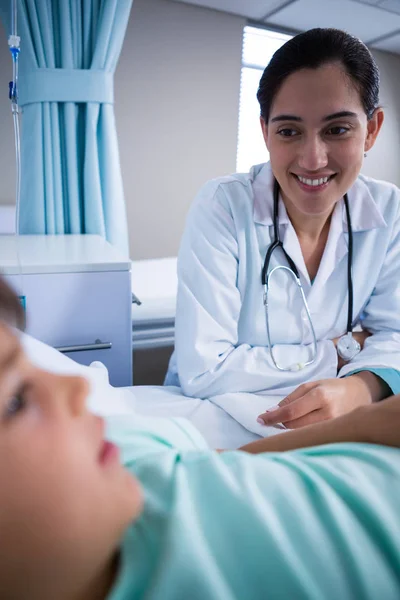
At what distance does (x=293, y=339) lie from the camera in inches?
47.5

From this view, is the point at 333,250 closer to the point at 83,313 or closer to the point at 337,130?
the point at 337,130

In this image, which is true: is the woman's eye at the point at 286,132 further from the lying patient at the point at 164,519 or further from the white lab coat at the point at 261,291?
the lying patient at the point at 164,519

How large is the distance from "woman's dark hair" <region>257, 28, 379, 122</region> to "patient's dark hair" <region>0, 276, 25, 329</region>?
899 millimetres

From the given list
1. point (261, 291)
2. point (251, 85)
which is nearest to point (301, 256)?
point (261, 291)

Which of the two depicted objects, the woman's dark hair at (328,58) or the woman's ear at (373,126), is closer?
the woman's dark hair at (328,58)

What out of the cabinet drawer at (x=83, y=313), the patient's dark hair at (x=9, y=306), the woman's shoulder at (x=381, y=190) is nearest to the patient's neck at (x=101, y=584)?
the patient's dark hair at (x=9, y=306)

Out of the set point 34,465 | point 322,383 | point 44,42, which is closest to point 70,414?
point 34,465

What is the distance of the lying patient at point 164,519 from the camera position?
0.40 meters

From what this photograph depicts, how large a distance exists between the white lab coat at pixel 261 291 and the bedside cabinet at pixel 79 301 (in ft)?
0.63

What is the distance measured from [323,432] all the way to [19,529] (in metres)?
0.40

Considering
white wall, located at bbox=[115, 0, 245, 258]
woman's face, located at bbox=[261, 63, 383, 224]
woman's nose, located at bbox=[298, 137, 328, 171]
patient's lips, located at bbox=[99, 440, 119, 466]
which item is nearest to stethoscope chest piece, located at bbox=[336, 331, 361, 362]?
woman's face, located at bbox=[261, 63, 383, 224]

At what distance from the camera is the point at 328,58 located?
3.49 ft

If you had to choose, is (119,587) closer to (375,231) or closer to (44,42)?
(375,231)

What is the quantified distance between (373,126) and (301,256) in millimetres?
378
